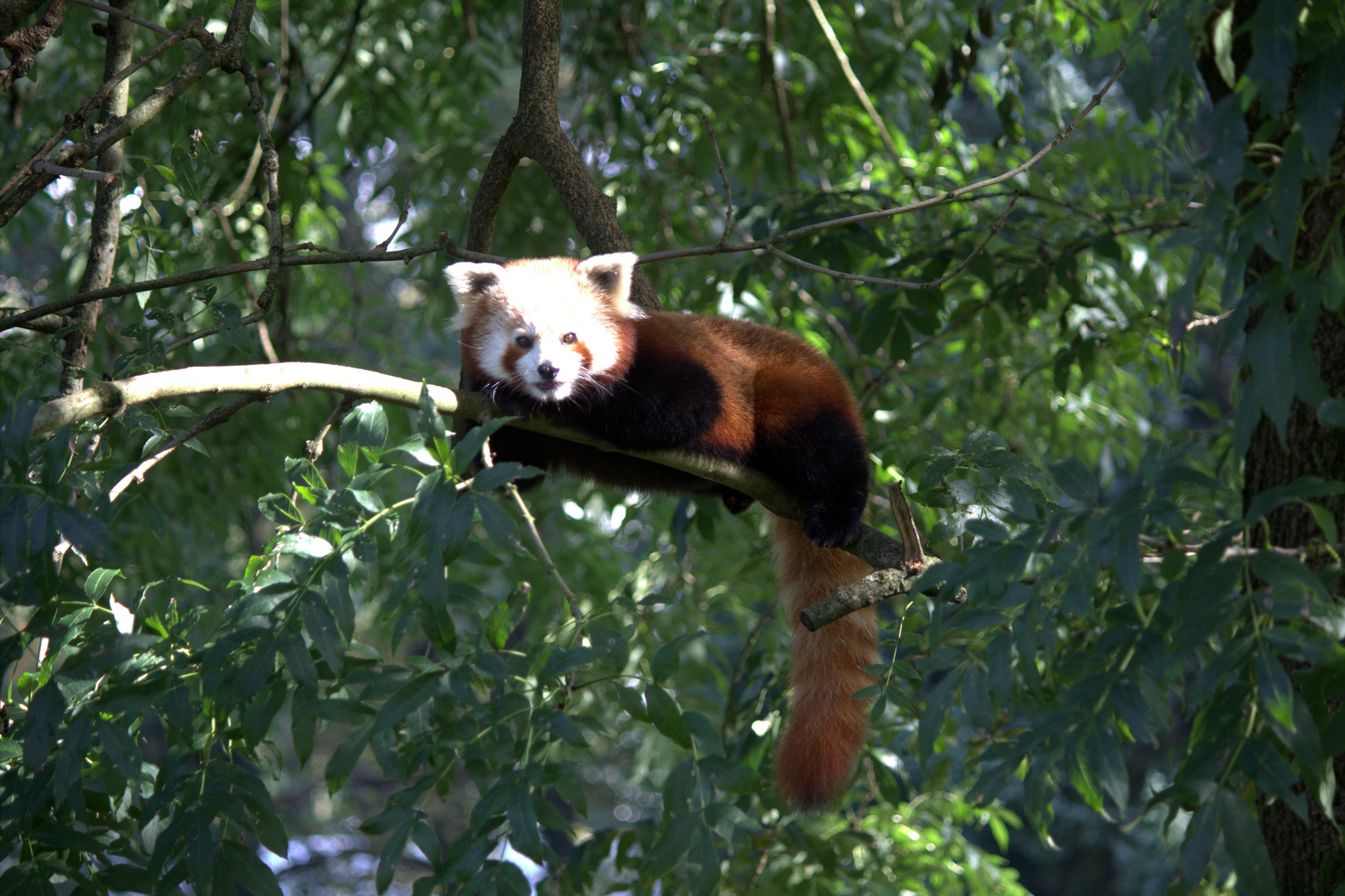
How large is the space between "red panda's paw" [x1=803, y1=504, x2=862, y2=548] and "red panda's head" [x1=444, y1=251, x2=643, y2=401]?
0.69 meters

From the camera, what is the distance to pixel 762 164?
4730mm

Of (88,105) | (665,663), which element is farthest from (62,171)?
(665,663)

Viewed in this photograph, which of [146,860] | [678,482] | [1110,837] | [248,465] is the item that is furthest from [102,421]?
[1110,837]

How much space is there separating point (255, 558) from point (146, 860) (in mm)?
620

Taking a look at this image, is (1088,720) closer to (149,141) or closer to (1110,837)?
(149,141)

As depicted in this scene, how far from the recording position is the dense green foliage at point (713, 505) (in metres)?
1.33

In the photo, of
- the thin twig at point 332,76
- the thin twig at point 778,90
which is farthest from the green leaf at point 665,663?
the thin twig at point 332,76

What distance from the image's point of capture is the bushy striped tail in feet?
7.88

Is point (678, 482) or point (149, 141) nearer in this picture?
point (678, 482)

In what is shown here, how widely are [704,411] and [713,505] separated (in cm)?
90

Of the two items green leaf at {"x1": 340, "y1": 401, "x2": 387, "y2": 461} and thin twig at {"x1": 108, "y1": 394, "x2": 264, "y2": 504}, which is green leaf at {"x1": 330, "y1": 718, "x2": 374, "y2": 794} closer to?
green leaf at {"x1": 340, "y1": 401, "x2": 387, "y2": 461}

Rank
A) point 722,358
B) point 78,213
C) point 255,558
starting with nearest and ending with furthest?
point 255,558, point 722,358, point 78,213

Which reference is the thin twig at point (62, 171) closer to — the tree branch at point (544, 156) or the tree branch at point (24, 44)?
the tree branch at point (24, 44)

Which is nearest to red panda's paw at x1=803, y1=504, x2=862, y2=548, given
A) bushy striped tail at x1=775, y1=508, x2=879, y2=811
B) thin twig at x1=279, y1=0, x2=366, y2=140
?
bushy striped tail at x1=775, y1=508, x2=879, y2=811
